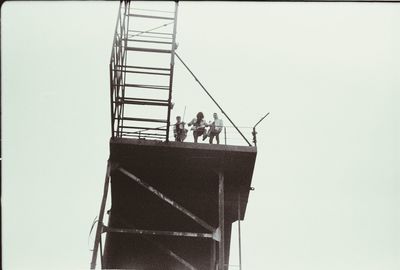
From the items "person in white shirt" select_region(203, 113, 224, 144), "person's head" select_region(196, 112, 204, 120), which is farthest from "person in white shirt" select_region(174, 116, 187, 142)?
"person in white shirt" select_region(203, 113, 224, 144)

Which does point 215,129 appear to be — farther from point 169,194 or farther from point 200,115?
point 169,194

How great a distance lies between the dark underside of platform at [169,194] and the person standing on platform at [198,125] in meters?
1.37

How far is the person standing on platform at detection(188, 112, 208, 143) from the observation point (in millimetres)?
14797

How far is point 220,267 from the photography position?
40.4ft

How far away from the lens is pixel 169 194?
1493 centimetres

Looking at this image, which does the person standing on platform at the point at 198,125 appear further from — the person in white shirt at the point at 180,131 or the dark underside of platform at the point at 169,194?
the dark underside of platform at the point at 169,194

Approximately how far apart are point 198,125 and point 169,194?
2.24 m

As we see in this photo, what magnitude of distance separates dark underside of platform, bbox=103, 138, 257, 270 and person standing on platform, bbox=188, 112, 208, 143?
1.37m

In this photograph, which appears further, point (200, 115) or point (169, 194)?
point (200, 115)

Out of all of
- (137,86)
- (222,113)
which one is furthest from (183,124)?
(137,86)

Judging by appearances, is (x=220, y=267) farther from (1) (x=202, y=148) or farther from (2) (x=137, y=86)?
(2) (x=137, y=86)

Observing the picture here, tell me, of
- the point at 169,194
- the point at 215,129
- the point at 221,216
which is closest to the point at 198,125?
the point at 215,129

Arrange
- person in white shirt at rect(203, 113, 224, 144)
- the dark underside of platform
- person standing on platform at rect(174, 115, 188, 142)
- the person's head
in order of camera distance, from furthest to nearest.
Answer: the person's head < person standing on platform at rect(174, 115, 188, 142) < person in white shirt at rect(203, 113, 224, 144) < the dark underside of platform

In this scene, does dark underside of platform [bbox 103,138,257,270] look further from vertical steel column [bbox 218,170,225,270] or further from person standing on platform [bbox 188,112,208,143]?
person standing on platform [bbox 188,112,208,143]
